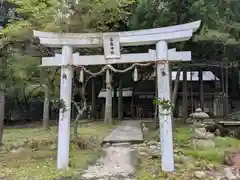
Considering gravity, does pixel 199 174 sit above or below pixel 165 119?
below

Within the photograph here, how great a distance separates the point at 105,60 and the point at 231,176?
13.2ft

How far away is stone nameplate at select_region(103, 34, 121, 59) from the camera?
7320 millimetres

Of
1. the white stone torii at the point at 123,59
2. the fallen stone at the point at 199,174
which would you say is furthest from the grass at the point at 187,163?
the white stone torii at the point at 123,59

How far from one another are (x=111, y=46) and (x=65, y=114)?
201 centimetres

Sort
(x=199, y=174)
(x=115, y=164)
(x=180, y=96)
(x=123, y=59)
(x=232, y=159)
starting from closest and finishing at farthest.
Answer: (x=199, y=174) < (x=123, y=59) < (x=115, y=164) < (x=232, y=159) < (x=180, y=96)

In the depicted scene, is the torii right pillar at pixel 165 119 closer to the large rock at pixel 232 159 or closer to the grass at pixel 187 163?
the grass at pixel 187 163

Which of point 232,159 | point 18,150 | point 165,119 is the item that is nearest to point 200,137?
point 232,159

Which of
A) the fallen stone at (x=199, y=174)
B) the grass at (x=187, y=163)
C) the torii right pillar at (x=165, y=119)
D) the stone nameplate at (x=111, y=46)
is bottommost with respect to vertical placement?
the fallen stone at (x=199, y=174)

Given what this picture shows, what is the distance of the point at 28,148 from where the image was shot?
9.94 m

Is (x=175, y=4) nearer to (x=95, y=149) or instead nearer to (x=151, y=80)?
(x=95, y=149)

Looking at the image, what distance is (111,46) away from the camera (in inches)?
289

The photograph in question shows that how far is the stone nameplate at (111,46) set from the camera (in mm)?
7320

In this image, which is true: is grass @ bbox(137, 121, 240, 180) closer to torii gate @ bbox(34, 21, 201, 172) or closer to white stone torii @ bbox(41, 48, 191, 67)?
torii gate @ bbox(34, 21, 201, 172)

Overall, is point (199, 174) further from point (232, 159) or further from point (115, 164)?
point (115, 164)
